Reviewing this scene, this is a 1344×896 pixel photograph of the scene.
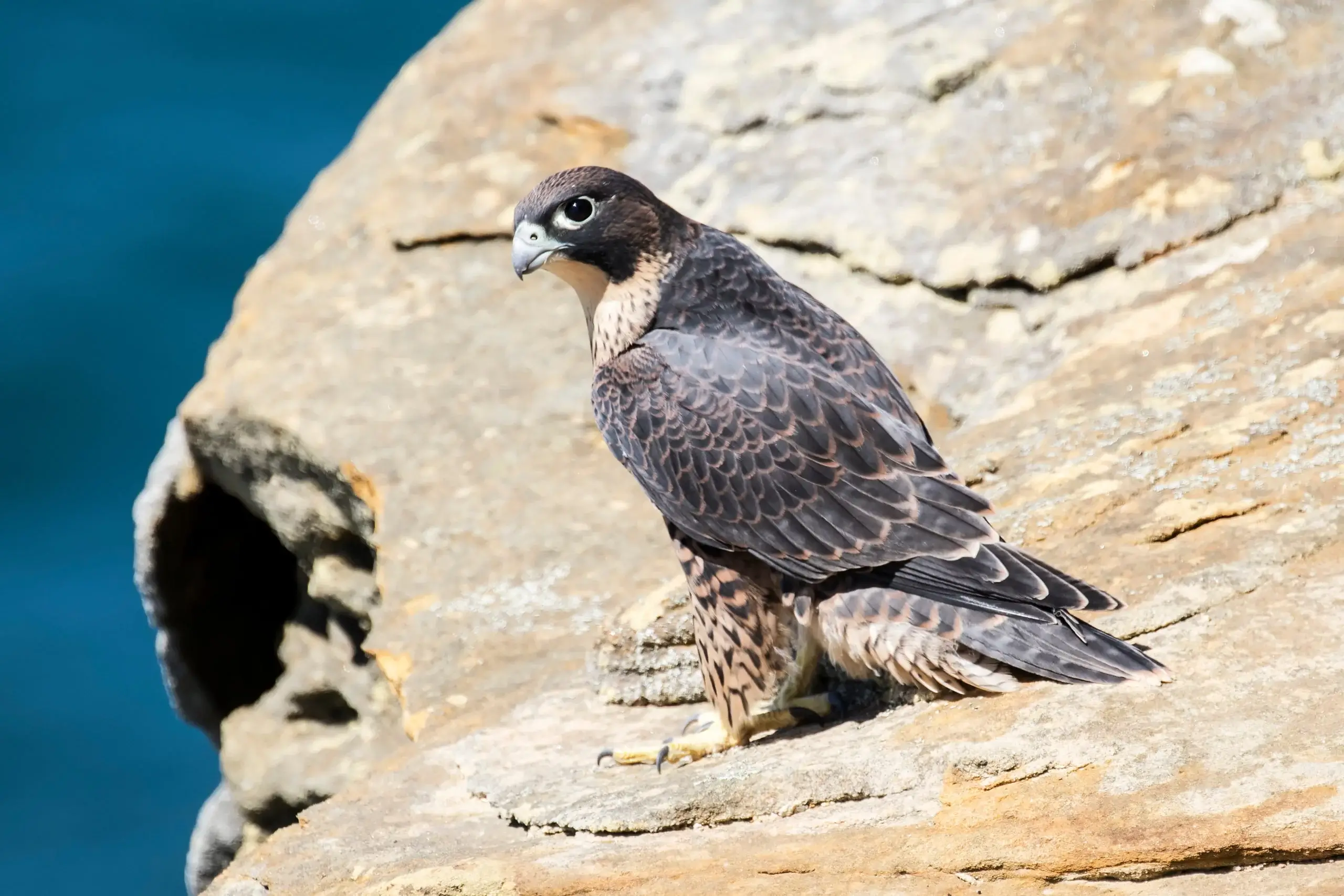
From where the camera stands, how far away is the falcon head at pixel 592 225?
3.35m

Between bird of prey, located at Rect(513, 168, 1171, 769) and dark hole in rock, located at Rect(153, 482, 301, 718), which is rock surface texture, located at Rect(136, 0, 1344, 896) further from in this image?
bird of prey, located at Rect(513, 168, 1171, 769)

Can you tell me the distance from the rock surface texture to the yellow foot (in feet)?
0.19

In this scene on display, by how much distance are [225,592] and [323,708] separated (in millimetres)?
739

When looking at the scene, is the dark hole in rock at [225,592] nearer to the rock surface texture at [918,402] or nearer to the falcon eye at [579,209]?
the rock surface texture at [918,402]

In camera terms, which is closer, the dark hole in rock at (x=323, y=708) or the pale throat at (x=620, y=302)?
the pale throat at (x=620, y=302)

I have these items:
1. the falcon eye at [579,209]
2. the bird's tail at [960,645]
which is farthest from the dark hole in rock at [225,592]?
the bird's tail at [960,645]

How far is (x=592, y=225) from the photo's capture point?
11.0 ft

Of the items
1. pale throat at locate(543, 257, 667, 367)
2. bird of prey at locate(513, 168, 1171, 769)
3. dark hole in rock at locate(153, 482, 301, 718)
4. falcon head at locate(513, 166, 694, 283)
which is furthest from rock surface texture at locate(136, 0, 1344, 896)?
falcon head at locate(513, 166, 694, 283)

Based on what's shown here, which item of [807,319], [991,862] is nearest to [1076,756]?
[991,862]

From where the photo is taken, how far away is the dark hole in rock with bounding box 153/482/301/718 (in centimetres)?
541

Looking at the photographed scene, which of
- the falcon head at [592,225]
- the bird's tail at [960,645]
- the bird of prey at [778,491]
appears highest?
the falcon head at [592,225]

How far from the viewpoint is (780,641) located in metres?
3.16

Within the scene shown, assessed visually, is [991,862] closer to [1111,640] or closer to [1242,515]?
[1111,640]

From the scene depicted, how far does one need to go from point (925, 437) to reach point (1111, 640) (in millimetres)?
721
